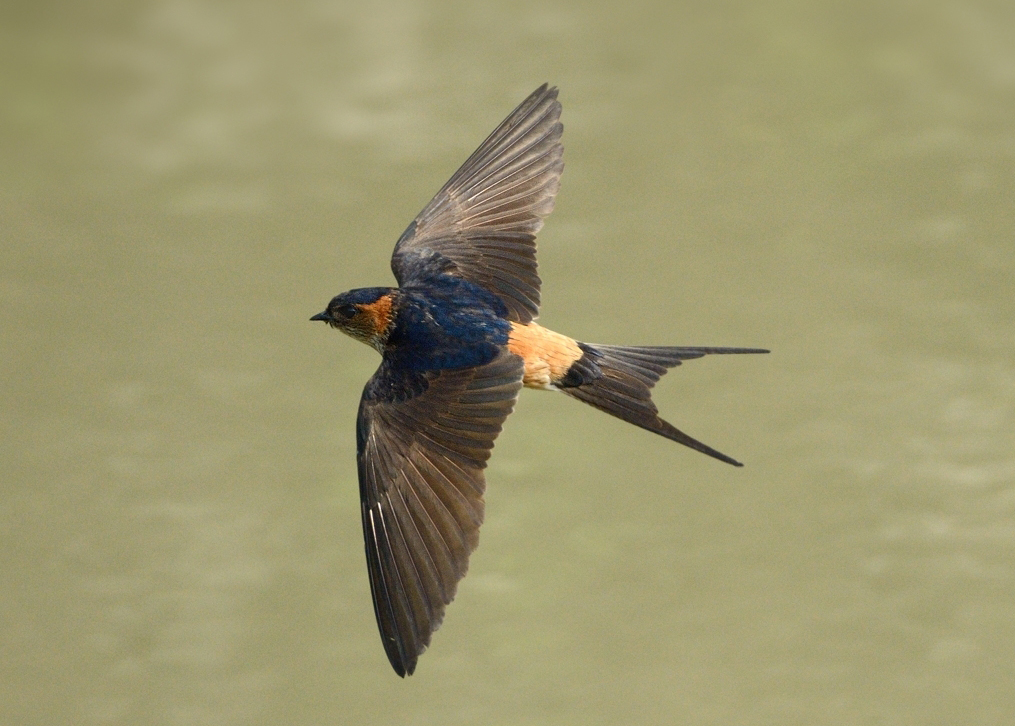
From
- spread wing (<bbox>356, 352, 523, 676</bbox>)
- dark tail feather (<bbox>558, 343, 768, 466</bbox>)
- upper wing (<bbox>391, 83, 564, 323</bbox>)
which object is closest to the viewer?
spread wing (<bbox>356, 352, 523, 676</bbox>)

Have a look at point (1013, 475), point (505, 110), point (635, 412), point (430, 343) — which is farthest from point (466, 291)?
point (505, 110)

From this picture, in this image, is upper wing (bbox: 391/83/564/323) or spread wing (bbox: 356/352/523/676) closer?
spread wing (bbox: 356/352/523/676)

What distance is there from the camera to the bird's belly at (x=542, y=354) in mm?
2416

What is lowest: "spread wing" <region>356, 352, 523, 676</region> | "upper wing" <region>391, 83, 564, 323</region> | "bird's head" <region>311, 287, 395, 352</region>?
"spread wing" <region>356, 352, 523, 676</region>

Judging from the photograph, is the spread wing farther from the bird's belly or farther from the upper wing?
the upper wing

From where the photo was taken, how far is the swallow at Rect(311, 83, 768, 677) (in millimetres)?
2203

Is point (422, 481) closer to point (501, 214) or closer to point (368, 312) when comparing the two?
point (368, 312)

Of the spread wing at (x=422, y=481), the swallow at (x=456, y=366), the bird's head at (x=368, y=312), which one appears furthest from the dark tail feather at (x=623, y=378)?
the bird's head at (x=368, y=312)

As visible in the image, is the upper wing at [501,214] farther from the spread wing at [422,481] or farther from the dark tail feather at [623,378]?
the spread wing at [422,481]

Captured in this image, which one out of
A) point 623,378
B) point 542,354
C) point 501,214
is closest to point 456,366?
point 542,354

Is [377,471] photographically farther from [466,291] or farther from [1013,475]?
[1013,475]

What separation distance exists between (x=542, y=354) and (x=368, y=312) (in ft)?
0.86

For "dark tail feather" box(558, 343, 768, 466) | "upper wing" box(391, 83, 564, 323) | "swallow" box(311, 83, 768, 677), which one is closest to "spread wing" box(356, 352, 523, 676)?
"swallow" box(311, 83, 768, 677)

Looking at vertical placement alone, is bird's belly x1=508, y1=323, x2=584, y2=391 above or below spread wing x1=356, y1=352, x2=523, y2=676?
above
